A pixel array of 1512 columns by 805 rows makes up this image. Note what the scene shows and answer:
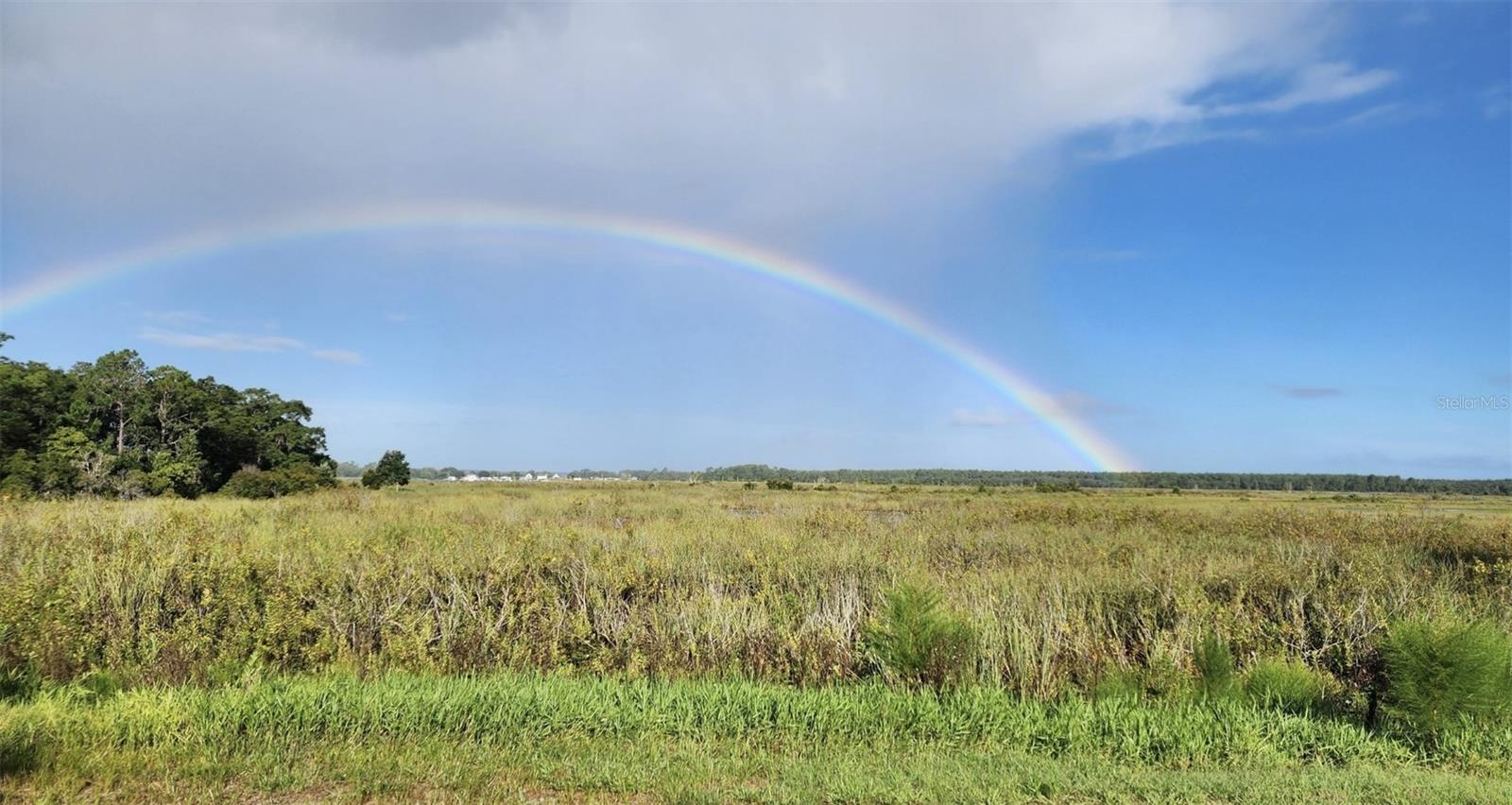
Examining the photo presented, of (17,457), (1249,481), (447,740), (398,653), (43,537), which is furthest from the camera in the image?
(1249,481)

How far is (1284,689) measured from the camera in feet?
20.3

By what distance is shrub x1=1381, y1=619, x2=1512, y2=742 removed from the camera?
215 inches

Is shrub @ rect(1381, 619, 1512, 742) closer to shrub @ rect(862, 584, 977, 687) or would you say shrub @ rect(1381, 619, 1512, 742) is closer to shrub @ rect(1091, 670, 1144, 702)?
shrub @ rect(1091, 670, 1144, 702)

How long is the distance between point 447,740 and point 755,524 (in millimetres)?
12622

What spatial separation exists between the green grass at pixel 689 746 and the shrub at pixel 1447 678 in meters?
0.24

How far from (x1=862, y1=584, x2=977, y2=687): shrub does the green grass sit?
0.41 meters

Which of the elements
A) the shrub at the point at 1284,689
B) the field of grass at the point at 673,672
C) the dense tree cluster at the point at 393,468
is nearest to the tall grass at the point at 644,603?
the field of grass at the point at 673,672

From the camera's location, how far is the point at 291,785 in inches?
164

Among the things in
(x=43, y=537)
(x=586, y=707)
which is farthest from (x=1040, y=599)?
(x=43, y=537)

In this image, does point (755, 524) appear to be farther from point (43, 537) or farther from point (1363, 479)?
point (1363, 479)

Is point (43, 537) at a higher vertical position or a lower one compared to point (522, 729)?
higher

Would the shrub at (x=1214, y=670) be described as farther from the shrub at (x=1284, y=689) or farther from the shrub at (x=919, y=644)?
the shrub at (x=919, y=644)

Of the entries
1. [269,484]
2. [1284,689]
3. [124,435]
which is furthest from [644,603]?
[124,435]

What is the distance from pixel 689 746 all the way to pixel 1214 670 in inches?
187
